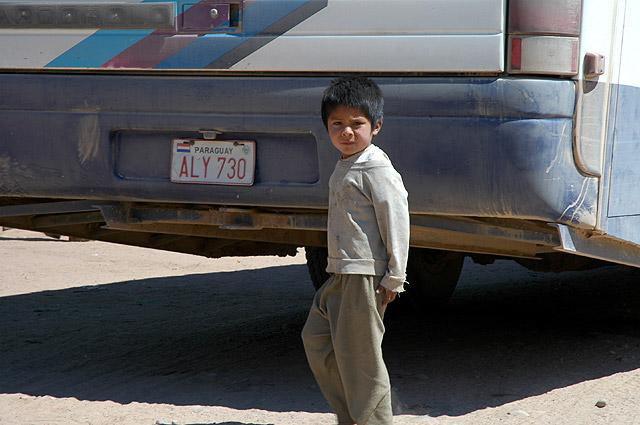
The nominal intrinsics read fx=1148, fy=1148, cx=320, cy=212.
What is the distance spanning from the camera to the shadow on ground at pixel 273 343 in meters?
4.97

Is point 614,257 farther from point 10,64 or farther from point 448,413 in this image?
point 10,64

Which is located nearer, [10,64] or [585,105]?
[585,105]

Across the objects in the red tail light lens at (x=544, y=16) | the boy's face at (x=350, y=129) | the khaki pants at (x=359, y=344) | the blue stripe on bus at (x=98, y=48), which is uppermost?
the red tail light lens at (x=544, y=16)

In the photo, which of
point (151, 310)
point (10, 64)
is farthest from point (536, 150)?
point (151, 310)

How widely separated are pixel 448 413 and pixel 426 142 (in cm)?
109

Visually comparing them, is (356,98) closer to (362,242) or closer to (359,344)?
(362,242)

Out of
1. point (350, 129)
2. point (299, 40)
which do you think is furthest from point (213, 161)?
point (350, 129)

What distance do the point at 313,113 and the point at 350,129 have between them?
62 centimetres

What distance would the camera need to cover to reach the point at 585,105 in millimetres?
4359

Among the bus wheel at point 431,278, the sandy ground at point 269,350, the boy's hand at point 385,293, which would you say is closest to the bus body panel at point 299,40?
the boy's hand at point 385,293

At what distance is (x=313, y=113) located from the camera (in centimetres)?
453

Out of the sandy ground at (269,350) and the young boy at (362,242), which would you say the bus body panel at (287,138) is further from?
the sandy ground at (269,350)

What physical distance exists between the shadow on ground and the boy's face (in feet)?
4.10

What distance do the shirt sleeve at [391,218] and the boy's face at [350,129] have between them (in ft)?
0.36
